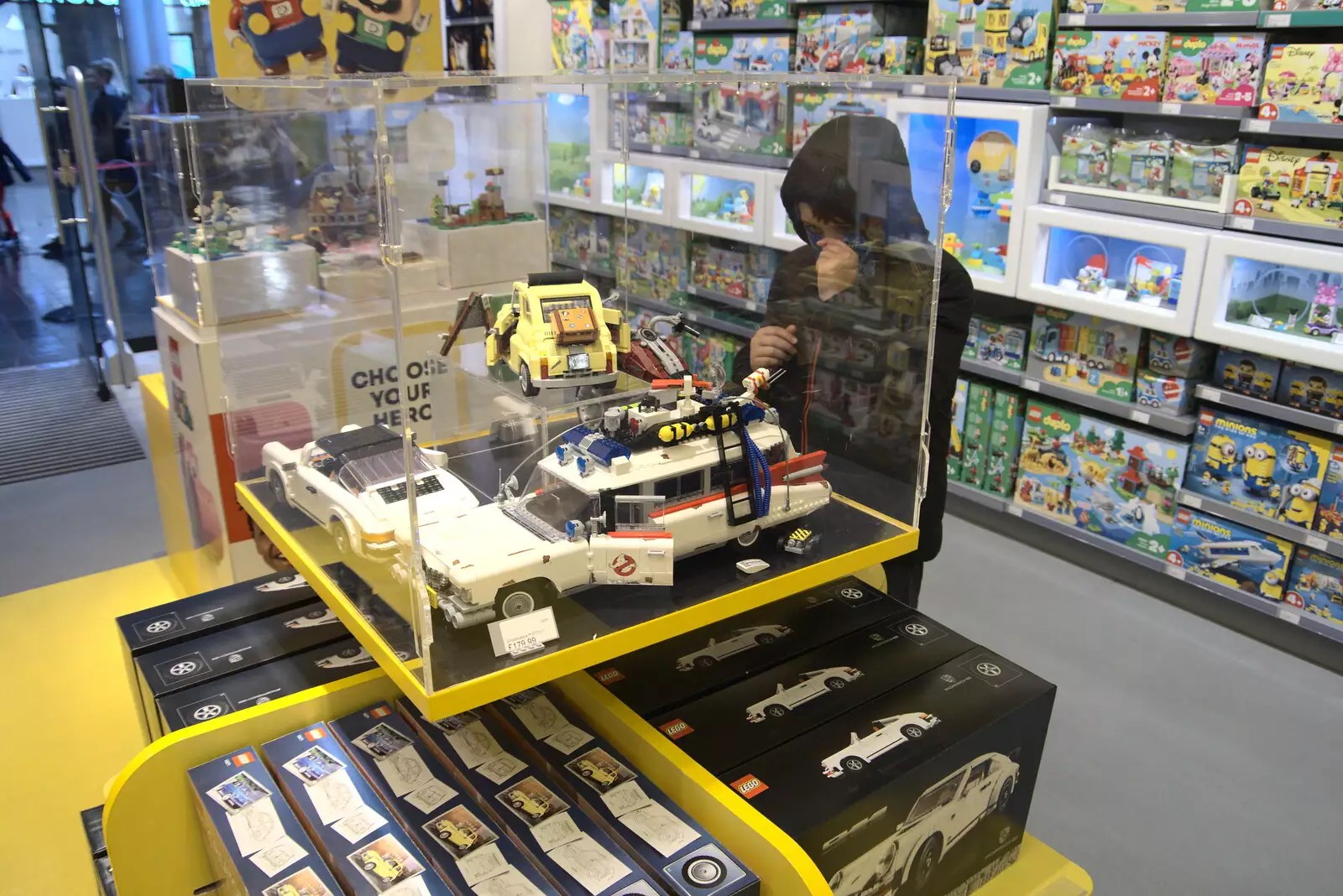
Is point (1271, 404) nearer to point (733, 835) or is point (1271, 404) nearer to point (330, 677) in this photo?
point (733, 835)

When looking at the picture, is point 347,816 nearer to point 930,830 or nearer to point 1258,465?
point 930,830

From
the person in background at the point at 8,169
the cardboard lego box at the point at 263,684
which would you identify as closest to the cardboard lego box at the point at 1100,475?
the cardboard lego box at the point at 263,684

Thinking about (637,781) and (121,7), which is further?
(121,7)

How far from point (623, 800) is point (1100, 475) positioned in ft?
9.05

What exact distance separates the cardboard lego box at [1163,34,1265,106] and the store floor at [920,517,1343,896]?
1.59 m

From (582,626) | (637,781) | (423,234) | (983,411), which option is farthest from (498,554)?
(983,411)

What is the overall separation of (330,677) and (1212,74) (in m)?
2.88

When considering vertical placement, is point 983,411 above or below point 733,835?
below

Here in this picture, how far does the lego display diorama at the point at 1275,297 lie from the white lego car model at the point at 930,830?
2.10 meters

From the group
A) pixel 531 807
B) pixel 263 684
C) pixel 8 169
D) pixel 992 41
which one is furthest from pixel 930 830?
pixel 8 169

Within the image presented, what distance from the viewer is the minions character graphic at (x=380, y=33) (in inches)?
110

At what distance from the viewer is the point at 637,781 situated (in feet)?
4.57

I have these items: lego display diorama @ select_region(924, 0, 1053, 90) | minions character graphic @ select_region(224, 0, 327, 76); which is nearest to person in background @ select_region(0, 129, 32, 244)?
minions character graphic @ select_region(224, 0, 327, 76)

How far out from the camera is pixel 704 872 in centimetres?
125
